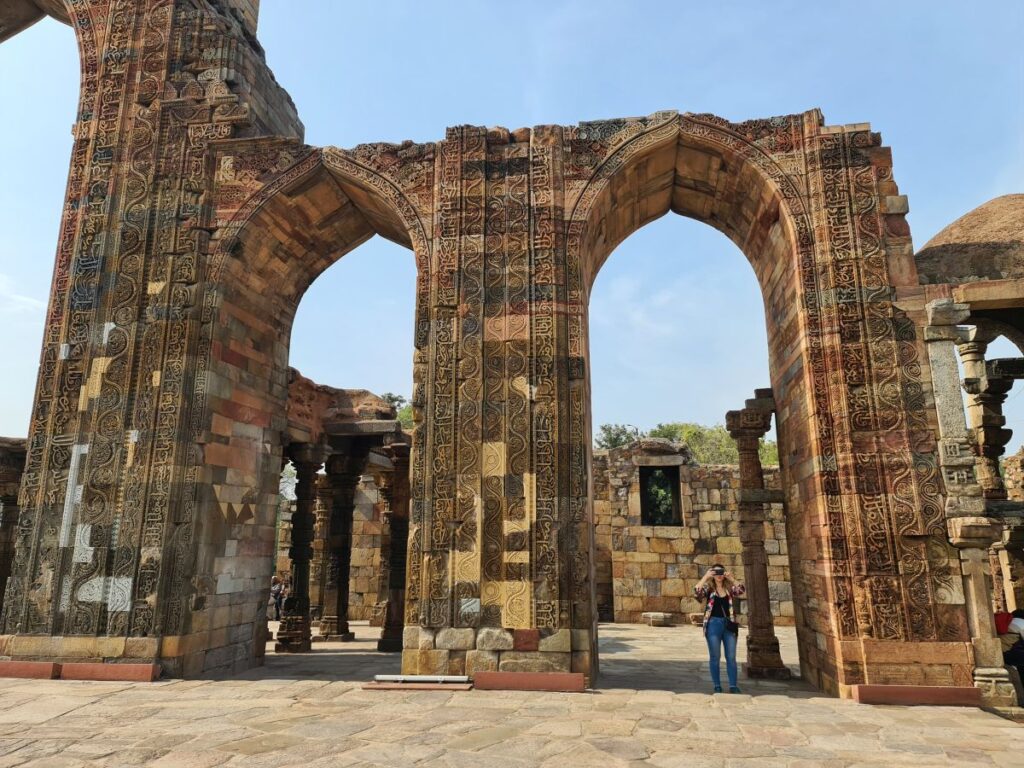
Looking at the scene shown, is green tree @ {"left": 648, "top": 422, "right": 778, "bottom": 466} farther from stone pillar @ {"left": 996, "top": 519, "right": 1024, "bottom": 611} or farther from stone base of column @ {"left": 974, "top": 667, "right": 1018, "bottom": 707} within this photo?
stone base of column @ {"left": 974, "top": 667, "right": 1018, "bottom": 707}

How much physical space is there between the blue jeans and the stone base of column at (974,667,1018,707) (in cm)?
218

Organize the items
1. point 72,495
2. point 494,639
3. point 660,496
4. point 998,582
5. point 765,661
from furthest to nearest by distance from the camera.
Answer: point 660,496
point 998,582
point 765,661
point 72,495
point 494,639

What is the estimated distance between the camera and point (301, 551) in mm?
11727

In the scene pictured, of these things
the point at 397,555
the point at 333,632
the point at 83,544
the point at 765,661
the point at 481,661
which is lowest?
the point at 333,632

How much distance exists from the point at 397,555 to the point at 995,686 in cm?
826

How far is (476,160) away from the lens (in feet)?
27.6

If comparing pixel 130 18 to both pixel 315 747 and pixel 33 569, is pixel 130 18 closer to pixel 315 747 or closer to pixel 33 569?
pixel 33 569

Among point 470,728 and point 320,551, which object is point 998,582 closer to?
point 470,728

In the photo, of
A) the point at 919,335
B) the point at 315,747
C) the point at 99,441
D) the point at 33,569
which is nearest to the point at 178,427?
the point at 99,441

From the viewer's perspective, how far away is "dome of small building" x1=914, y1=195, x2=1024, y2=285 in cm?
761

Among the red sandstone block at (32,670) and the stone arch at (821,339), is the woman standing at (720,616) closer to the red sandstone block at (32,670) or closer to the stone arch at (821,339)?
the stone arch at (821,339)

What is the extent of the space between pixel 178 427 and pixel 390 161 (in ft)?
14.1

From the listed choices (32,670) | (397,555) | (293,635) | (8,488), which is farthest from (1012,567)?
(8,488)

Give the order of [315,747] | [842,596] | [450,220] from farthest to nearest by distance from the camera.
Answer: [450,220] → [842,596] → [315,747]
